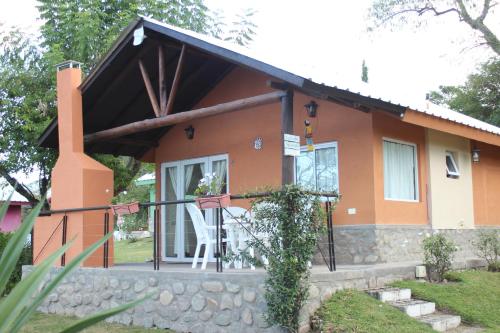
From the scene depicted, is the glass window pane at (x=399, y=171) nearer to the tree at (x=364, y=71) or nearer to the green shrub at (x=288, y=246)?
the green shrub at (x=288, y=246)

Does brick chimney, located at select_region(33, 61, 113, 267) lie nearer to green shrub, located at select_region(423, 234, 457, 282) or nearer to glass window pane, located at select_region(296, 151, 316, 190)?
glass window pane, located at select_region(296, 151, 316, 190)

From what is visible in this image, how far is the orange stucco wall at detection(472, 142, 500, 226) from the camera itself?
11906 mm

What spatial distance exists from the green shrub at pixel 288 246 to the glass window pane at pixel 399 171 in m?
3.50

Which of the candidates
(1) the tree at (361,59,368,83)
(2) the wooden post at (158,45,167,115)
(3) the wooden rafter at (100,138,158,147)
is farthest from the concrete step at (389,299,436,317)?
(1) the tree at (361,59,368,83)

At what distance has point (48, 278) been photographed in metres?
9.32

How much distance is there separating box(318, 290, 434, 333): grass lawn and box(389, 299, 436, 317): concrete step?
190 millimetres

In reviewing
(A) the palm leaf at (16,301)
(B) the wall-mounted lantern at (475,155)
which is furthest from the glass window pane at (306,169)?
(A) the palm leaf at (16,301)

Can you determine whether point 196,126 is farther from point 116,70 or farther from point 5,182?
point 5,182

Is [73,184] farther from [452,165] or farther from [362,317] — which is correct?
[452,165]

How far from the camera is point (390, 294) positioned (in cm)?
701

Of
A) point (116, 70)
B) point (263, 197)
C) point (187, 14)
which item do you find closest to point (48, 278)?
point (116, 70)

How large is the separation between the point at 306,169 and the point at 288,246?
3889mm

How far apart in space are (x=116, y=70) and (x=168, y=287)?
4652 mm

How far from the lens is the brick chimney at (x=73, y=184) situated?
9680 mm
